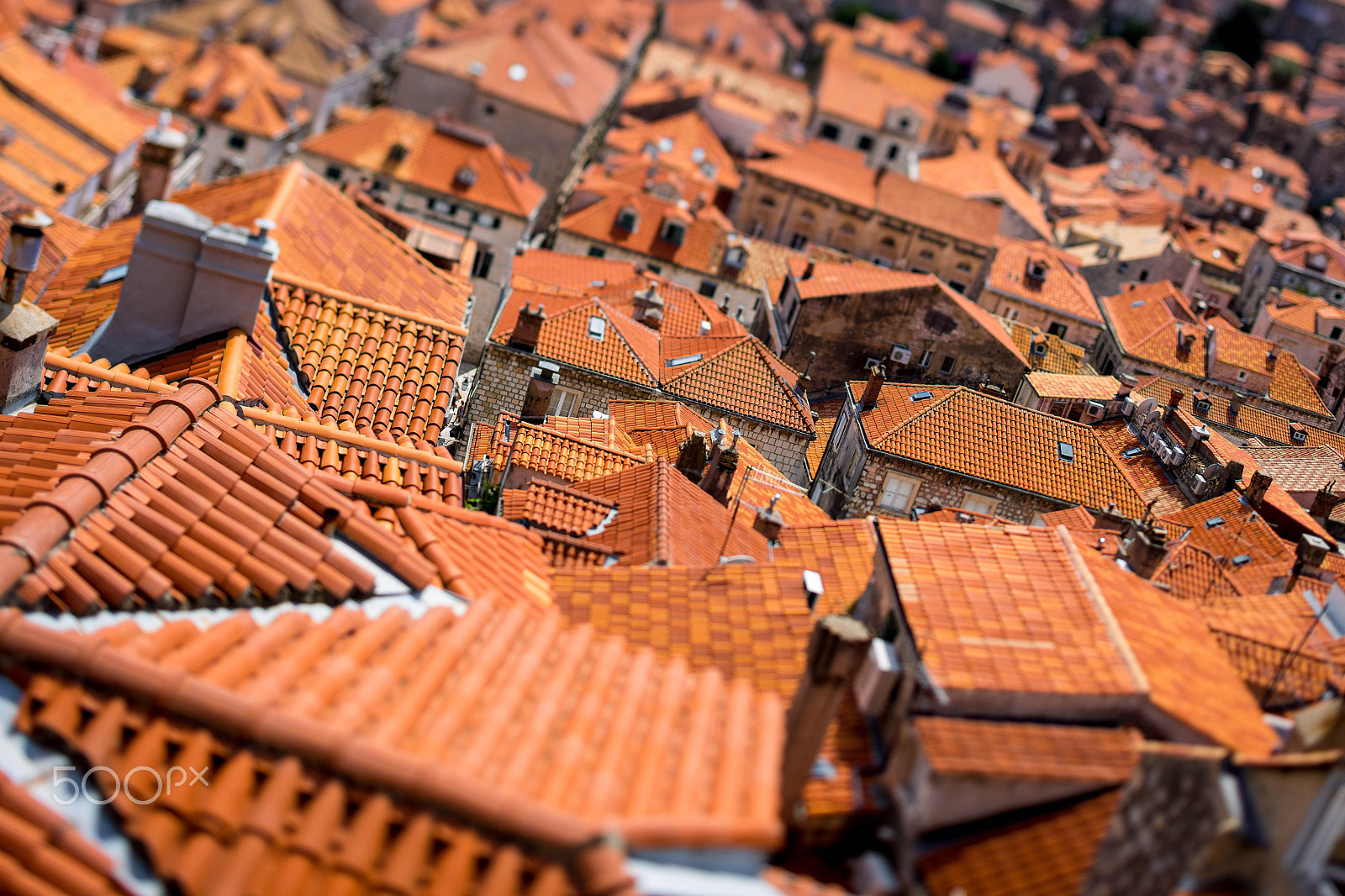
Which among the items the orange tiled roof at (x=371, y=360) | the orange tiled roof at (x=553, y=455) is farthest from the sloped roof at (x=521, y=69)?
the orange tiled roof at (x=371, y=360)

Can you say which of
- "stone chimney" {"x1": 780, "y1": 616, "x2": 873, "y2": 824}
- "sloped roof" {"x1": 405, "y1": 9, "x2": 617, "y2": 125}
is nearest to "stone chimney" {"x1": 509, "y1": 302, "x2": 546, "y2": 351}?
"stone chimney" {"x1": 780, "y1": 616, "x2": 873, "y2": 824}

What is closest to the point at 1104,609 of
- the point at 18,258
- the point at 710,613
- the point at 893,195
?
the point at 710,613

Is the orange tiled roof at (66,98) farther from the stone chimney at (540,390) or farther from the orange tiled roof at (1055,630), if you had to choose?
the orange tiled roof at (1055,630)

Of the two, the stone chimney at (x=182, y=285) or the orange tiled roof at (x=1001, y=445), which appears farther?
the orange tiled roof at (x=1001, y=445)

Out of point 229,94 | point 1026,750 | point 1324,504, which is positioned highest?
point 1026,750

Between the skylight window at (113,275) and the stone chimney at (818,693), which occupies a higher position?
the stone chimney at (818,693)

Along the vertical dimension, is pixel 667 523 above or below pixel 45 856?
below

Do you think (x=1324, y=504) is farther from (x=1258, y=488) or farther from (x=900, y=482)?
(x=900, y=482)
